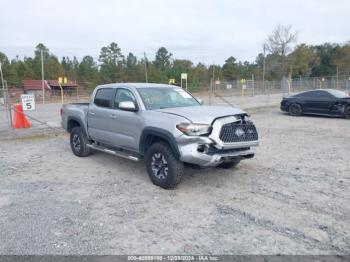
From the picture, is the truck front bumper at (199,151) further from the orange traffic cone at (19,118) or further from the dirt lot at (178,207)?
the orange traffic cone at (19,118)

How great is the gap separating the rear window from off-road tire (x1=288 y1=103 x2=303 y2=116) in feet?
38.9

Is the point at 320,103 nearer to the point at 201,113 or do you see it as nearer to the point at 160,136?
the point at 201,113

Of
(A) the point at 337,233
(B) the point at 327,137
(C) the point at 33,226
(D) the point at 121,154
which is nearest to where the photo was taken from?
(A) the point at 337,233

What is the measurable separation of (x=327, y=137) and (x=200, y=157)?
21.9 feet

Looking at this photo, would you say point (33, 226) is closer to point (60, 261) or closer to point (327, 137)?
point (60, 261)

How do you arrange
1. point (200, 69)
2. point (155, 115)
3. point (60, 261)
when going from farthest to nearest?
point (200, 69), point (155, 115), point (60, 261)

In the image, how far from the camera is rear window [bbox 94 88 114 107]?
7.05 meters

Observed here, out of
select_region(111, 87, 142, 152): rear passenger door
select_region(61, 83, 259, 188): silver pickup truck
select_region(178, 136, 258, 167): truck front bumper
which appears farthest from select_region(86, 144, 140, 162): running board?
select_region(178, 136, 258, 167): truck front bumper

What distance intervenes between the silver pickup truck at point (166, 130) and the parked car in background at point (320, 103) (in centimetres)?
1053

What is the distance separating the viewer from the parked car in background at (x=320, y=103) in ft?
49.2

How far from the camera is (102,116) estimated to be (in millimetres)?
7047

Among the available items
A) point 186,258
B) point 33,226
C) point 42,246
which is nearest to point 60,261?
point 42,246

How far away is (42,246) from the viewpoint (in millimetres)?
3723

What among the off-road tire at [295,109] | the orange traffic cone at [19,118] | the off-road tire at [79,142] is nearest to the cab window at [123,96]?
the off-road tire at [79,142]
